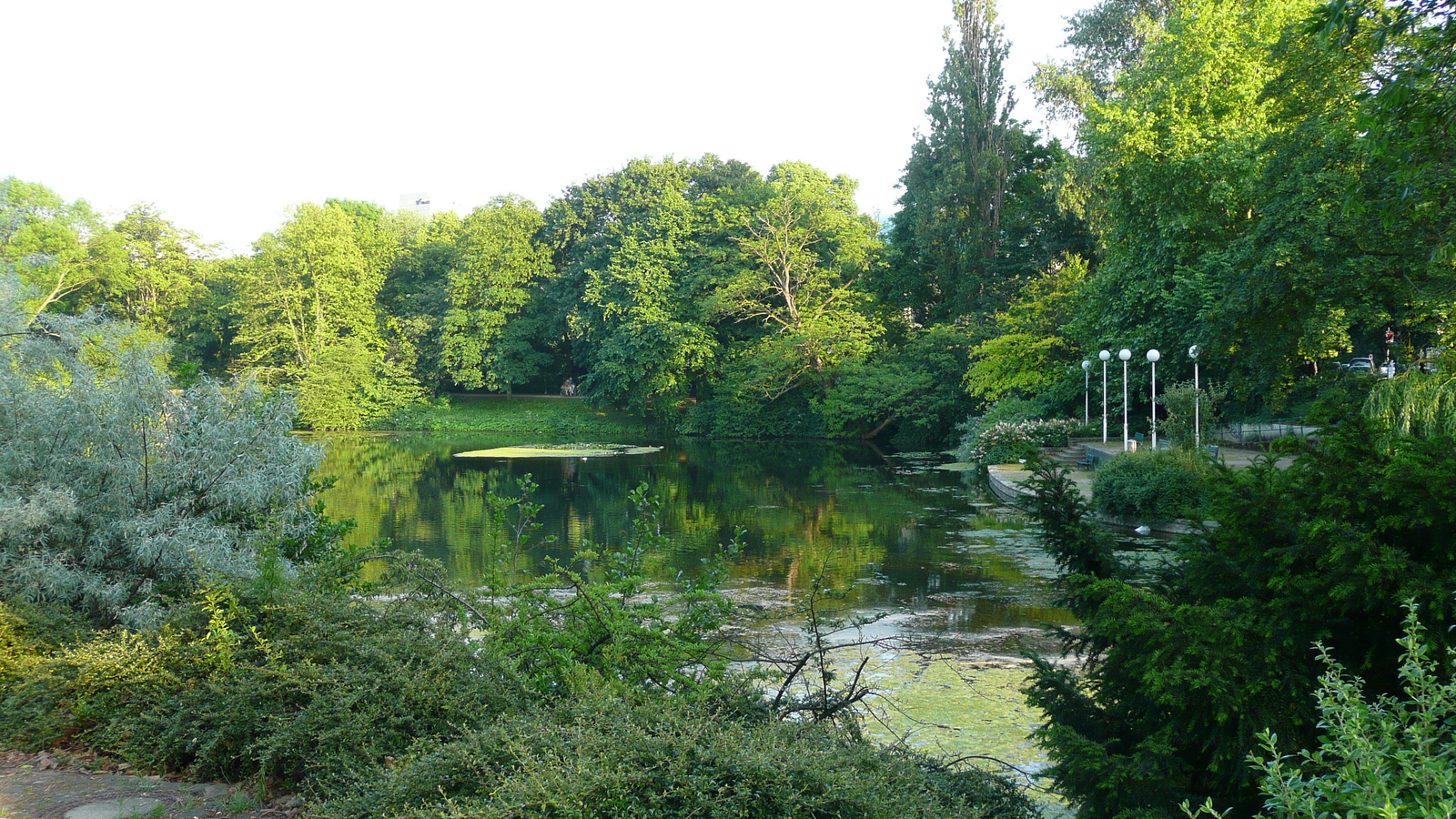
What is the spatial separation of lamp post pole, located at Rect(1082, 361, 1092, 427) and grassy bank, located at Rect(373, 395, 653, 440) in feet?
65.8

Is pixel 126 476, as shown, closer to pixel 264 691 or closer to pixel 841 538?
pixel 264 691

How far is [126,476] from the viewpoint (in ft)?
20.6

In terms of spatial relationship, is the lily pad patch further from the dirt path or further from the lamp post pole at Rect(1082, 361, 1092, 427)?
the dirt path

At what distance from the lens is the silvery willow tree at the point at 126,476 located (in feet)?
19.4

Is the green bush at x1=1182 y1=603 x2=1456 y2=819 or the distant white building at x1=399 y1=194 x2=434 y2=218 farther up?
the distant white building at x1=399 y1=194 x2=434 y2=218

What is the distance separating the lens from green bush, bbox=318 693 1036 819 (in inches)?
108

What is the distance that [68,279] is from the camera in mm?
44531

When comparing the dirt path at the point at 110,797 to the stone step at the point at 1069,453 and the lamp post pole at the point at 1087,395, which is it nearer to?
the stone step at the point at 1069,453

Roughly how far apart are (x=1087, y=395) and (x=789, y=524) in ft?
48.5

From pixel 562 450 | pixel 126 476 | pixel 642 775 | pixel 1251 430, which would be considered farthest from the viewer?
pixel 562 450

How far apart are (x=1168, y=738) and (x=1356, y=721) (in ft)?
3.77

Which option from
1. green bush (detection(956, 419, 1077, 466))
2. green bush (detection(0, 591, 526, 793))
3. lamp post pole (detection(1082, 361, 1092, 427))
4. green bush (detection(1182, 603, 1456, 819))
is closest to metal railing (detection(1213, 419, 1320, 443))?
lamp post pole (detection(1082, 361, 1092, 427))

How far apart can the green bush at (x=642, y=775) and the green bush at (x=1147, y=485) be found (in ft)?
38.4

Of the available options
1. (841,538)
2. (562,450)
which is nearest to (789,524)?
(841,538)
